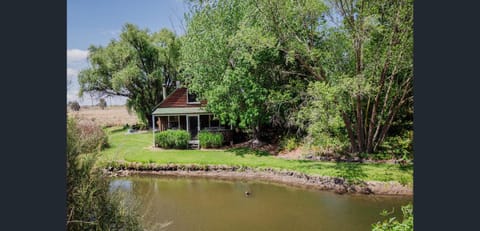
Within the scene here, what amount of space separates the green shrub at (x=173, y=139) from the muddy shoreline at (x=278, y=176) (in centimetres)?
314

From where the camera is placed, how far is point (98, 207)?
3.14 m

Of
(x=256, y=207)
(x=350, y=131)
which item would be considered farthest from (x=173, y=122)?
(x=256, y=207)

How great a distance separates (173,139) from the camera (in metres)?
14.5

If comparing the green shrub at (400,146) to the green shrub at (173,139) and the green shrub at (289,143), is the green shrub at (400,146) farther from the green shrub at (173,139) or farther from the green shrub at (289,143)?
the green shrub at (173,139)

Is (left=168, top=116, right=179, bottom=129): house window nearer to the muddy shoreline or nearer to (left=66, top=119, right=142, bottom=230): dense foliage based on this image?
the muddy shoreline

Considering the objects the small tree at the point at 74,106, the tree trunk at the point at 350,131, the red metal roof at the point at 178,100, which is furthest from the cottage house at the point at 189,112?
the small tree at the point at 74,106

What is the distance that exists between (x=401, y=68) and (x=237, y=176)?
692 centimetres

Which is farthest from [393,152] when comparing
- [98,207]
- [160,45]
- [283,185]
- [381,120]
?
[160,45]

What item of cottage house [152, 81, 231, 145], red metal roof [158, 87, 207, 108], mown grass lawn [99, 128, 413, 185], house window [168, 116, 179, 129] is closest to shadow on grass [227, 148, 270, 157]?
mown grass lawn [99, 128, 413, 185]

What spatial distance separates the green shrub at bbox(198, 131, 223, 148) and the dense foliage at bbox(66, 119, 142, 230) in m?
10.9

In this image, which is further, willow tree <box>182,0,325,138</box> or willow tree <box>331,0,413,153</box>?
willow tree <box>182,0,325,138</box>

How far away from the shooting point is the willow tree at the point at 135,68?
21.5m

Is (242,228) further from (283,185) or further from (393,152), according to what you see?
(393,152)

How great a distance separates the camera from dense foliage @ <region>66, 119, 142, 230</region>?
8.90ft
